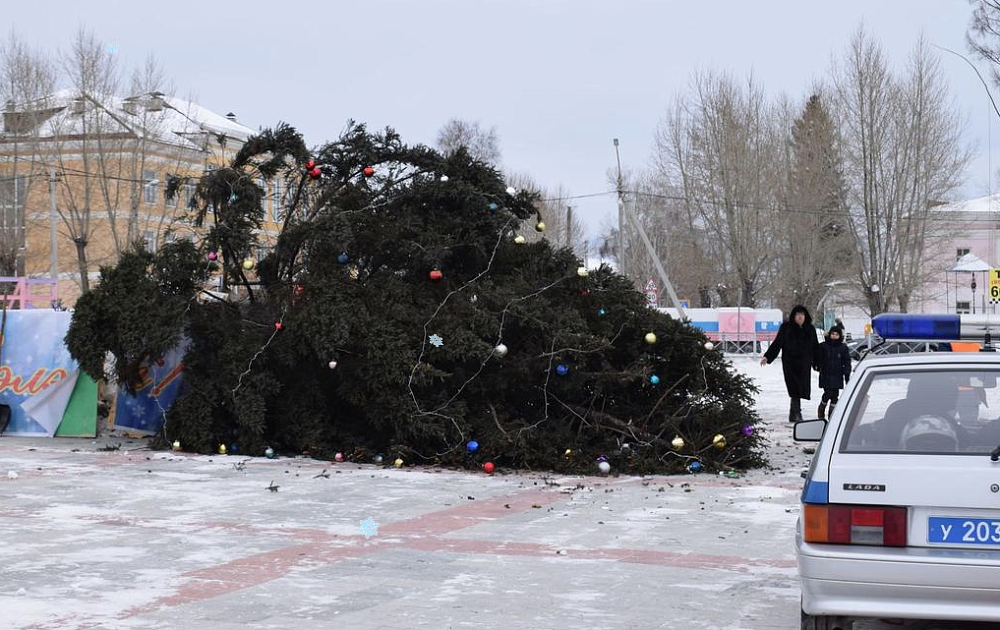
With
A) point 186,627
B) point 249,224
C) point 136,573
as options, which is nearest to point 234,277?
point 249,224

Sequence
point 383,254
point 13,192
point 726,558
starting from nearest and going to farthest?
point 726,558 → point 383,254 → point 13,192

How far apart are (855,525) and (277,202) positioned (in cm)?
1246

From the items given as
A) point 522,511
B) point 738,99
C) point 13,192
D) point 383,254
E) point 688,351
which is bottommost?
point 522,511

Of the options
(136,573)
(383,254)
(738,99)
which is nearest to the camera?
(136,573)

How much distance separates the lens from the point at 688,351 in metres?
14.3

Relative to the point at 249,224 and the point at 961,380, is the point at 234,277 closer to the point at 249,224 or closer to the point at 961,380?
the point at 249,224

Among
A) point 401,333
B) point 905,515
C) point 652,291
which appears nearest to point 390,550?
point 905,515

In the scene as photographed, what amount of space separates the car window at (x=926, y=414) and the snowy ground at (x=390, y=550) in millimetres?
1384

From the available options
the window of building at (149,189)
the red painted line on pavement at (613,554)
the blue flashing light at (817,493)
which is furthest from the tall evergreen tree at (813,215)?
the blue flashing light at (817,493)

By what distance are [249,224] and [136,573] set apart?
8.30 meters

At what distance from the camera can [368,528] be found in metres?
9.87

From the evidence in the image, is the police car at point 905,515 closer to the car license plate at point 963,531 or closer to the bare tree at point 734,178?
the car license plate at point 963,531

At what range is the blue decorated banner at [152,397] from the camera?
16203mm

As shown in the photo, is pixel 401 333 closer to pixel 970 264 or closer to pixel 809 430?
pixel 809 430
